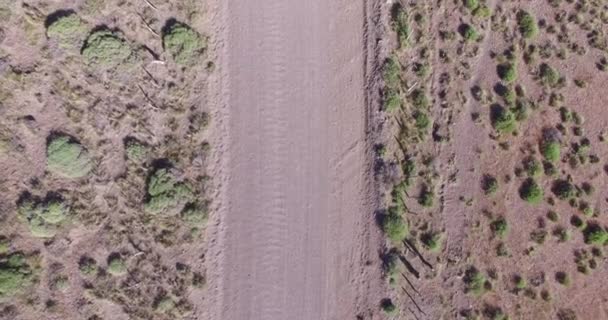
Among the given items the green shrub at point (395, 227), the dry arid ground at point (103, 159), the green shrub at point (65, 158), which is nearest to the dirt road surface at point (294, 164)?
the green shrub at point (395, 227)

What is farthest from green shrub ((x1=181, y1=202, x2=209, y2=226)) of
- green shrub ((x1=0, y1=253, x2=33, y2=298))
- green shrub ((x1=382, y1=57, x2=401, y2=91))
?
green shrub ((x1=382, y1=57, x2=401, y2=91))

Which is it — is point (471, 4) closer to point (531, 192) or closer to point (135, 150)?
point (531, 192)

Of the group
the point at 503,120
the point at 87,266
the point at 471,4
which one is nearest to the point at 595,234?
the point at 503,120

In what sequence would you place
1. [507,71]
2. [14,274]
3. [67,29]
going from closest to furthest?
[14,274], [67,29], [507,71]

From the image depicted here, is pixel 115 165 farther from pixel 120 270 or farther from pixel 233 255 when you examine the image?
pixel 233 255

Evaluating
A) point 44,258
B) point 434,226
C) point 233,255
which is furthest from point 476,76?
point 44,258

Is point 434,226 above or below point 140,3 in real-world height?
below

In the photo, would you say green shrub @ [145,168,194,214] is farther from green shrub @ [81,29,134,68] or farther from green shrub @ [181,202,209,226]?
green shrub @ [81,29,134,68]

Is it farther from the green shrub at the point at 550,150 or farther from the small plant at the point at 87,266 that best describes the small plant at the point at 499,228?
the small plant at the point at 87,266

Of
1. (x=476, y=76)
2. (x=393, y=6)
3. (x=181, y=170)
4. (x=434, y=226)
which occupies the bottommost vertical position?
(x=434, y=226)
